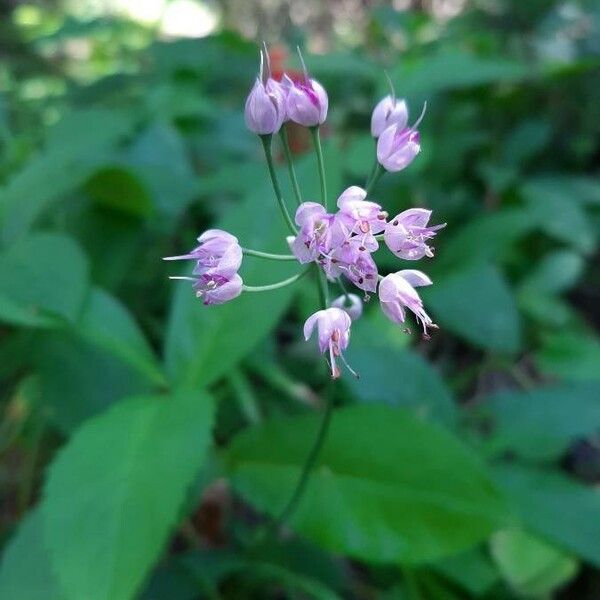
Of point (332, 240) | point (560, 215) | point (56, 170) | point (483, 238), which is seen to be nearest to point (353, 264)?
point (332, 240)

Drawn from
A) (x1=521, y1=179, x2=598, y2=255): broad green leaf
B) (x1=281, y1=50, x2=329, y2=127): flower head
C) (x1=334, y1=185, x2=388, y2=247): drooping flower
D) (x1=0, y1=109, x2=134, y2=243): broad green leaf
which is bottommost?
(x1=521, y1=179, x2=598, y2=255): broad green leaf

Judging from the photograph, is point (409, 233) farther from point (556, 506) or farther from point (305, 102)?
point (556, 506)

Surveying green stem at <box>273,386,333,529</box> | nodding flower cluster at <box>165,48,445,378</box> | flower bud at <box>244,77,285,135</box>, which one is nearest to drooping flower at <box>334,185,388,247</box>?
nodding flower cluster at <box>165,48,445,378</box>

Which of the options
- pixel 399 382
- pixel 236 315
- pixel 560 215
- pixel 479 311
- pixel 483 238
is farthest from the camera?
pixel 560 215

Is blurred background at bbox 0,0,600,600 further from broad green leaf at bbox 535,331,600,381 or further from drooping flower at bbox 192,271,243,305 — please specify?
drooping flower at bbox 192,271,243,305

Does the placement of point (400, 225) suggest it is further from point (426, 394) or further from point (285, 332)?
point (285, 332)
